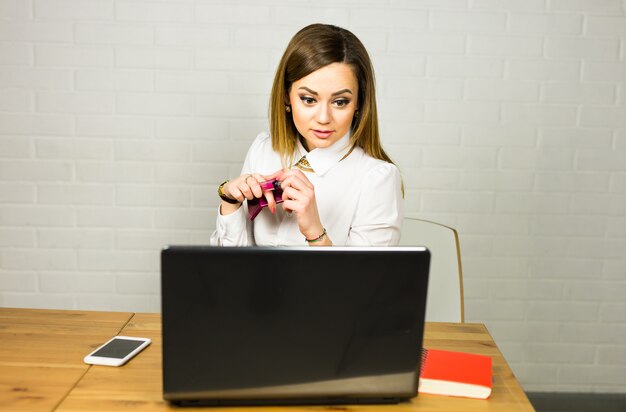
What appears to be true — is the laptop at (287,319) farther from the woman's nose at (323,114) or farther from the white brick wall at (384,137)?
the white brick wall at (384,137)

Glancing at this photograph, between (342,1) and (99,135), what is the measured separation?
116cm

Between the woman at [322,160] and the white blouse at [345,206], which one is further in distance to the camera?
the white blouse at [345,206]

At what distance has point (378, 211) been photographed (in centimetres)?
179

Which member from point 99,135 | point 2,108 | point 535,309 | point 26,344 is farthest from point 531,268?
point 2,108

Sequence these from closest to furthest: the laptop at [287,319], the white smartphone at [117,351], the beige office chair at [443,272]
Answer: the laptop at [287,319] < the white smartphone at [117,351] < the beige office chair at [443,272]

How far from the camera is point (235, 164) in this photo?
2.71m

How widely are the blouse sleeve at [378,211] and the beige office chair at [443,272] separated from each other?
0.77ft

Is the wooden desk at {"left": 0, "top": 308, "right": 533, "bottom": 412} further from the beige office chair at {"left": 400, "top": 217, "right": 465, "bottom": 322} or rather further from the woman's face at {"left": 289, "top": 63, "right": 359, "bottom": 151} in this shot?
the woman's face at {"left": 289, "top": 63, "right": 359, "bottom": 151}

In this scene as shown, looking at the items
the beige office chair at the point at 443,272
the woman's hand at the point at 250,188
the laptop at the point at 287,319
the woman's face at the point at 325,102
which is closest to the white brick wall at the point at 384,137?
the beige office chair at the point at 443,272

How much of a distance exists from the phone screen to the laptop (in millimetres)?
299

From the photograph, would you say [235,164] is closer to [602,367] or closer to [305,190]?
[305,190]

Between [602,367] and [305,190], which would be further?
[602,367]

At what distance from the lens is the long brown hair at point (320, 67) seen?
5.34 ft

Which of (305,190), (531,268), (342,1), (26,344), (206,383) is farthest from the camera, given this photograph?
(531,268)
